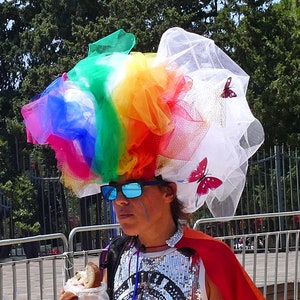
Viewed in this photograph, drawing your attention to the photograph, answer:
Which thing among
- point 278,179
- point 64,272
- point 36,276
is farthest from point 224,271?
point 278,179

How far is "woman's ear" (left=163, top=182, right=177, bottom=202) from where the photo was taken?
2363mm

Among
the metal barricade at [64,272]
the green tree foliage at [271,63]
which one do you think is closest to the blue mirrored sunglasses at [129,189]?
the metal barricade at [64,272]

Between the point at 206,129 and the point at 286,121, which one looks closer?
the point at 206,129

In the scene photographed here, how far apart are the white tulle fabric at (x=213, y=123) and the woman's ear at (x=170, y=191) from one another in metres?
0.02

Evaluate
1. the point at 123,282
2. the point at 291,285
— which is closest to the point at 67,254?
the point at 123,282

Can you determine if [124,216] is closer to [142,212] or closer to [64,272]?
[142,212]

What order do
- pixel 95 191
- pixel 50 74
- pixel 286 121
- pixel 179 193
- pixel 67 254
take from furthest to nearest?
1. pixel 50 74
2. pixel 286 121
3. pixel 67 254
4. pixel 95 191
5. pixel 179 193

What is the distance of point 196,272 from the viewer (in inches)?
89.5

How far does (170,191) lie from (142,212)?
136 millimetres

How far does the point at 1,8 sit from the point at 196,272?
68.8 feet

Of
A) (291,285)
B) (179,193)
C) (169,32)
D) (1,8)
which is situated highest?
(1,8)

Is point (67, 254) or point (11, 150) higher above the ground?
point (11, 150)

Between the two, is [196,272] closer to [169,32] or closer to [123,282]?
[123,282]

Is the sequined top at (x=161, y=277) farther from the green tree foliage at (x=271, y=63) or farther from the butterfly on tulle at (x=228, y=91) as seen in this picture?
the green tree foliage at (x=271, y=63)
